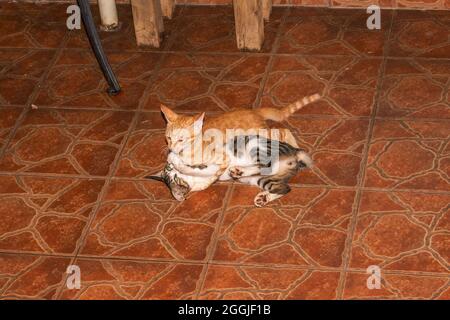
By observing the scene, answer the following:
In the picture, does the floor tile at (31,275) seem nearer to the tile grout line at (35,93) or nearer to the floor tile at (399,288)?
the tile grout line at (35,93)

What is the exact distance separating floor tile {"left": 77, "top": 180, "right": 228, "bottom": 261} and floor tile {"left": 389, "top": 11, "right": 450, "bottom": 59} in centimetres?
132

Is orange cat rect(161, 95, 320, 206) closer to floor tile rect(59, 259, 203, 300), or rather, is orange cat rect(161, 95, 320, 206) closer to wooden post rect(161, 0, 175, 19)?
floor tile rect(59, 259, 203, 300)

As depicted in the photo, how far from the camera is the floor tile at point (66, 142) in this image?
4.01m

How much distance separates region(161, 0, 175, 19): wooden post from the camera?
190 inches

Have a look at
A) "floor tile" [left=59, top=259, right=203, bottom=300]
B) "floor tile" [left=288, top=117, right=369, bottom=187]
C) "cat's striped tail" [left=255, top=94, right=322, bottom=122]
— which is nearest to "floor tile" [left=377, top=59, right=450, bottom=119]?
"floor tile" [left=288, top=117, right=369, bottom=187]

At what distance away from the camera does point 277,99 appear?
13.9ft

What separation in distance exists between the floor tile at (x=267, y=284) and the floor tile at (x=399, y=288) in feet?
0.23

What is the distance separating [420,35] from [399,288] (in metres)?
1.75

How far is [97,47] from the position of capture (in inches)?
169

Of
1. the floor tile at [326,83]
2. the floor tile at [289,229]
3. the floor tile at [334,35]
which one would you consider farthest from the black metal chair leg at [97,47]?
the floor tile at [289,229]

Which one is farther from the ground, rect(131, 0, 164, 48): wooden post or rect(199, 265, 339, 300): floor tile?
rect(131, 0, 164, 48): wooden post
